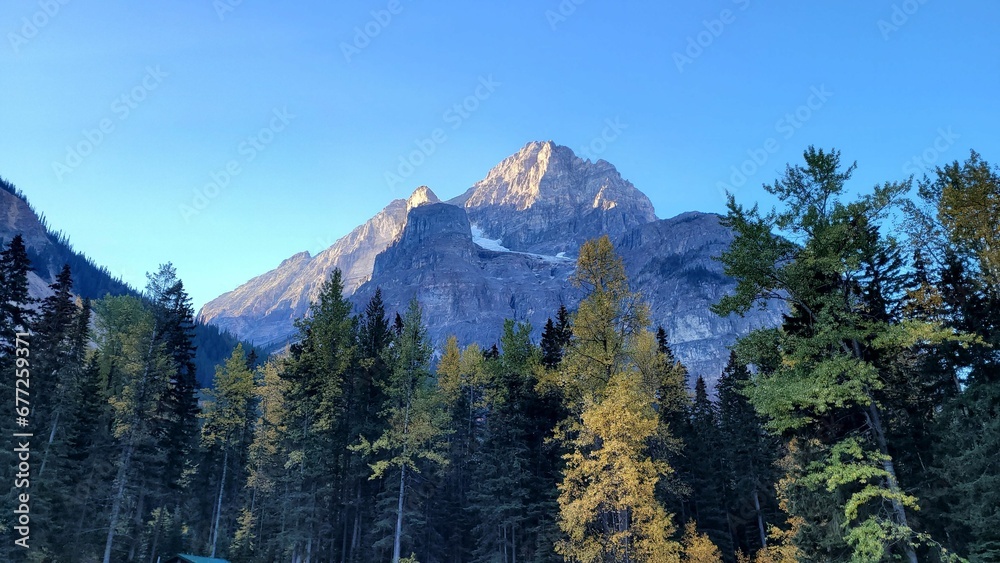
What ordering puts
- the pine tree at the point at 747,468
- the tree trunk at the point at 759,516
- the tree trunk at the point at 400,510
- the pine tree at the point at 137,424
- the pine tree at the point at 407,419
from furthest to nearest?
the pine tree at the point at 747,468 < the tree trunk at the point at 759,516 < the pine tree at the point at 407,419 < the pine tree at the point at 137,424 < the tree trunk at the point at 400,510

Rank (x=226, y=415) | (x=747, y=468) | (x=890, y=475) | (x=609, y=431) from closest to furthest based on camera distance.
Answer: (x=890, y=475)
(x=609, y=431)
(x=747, y=468)
(x=226, y=415)

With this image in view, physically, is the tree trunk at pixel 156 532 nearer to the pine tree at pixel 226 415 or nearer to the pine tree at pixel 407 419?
the pine tree at pixel 226 415

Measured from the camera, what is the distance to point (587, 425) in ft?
73.5

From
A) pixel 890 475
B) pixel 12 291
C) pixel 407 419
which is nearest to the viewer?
pixel 890 475

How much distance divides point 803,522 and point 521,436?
62.2ft

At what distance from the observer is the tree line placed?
746 inches

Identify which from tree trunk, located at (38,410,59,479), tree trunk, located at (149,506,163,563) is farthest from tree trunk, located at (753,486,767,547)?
tree trunk, located at (38,410,59,479)

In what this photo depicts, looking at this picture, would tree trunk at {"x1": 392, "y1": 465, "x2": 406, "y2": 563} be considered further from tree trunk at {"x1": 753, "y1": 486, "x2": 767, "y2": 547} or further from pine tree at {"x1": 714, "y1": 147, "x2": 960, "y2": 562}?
tree trunk at {"x1": 753, "y1": 486, "x2": 767, "y2": 547}

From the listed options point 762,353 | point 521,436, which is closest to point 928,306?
point 762,353

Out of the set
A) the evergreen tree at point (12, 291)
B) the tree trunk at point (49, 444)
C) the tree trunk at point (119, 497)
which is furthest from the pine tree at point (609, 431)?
the tree trunk at point (49, 444)

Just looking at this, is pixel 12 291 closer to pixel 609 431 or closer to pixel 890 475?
pixel 609 431

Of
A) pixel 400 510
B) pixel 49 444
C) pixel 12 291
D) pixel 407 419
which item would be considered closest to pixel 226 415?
pixel 49 444

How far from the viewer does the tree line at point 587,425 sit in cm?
1895

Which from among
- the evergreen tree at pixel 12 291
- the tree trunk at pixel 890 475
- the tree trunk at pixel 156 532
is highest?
the evergreen tree at pixel 12 291
